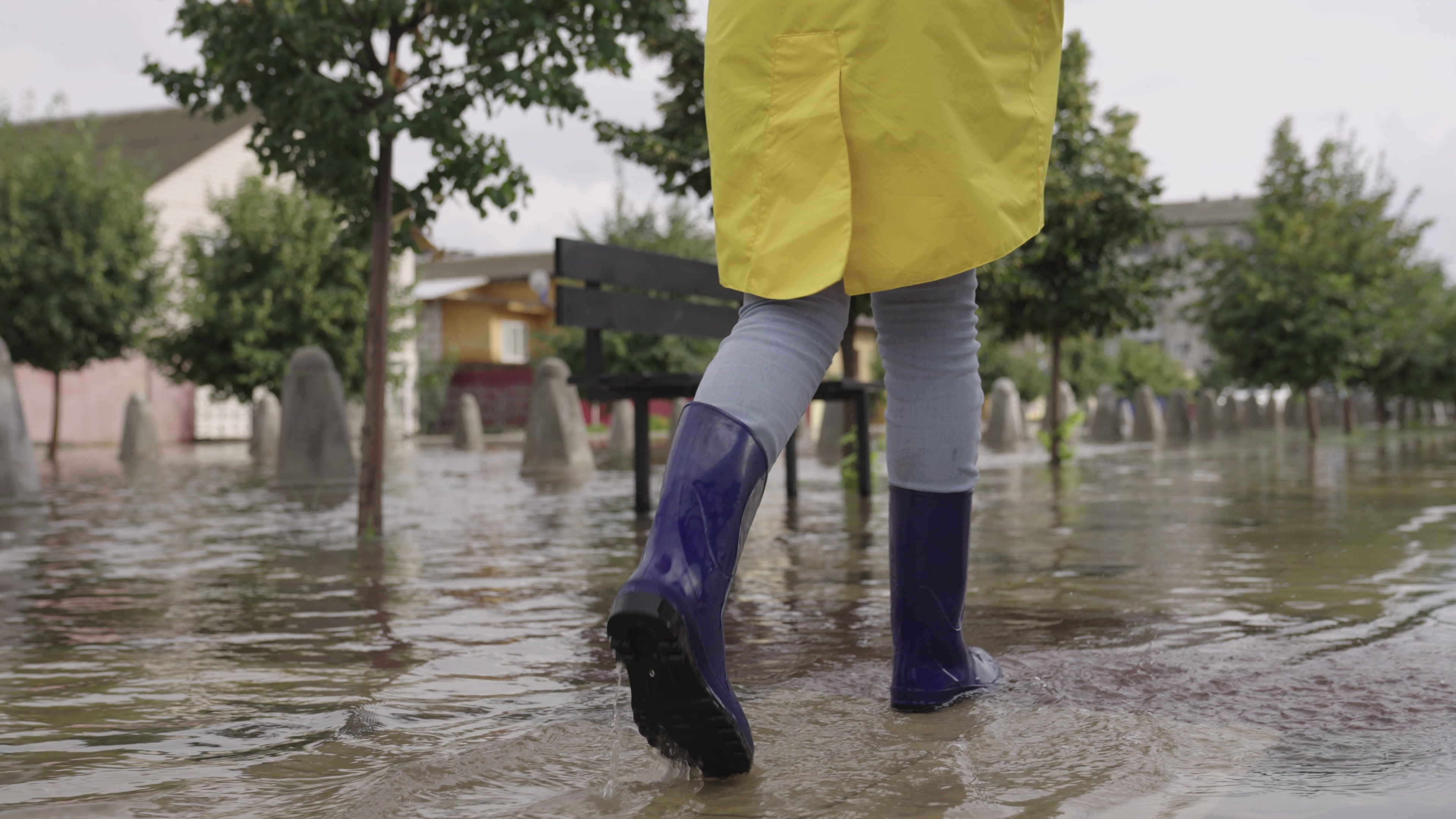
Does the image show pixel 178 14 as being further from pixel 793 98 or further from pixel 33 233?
pixel 33 233

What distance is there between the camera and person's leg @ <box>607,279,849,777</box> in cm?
175

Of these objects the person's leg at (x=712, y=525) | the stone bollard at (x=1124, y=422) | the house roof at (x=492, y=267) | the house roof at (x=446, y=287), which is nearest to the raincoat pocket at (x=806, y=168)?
the person's leg at (x=712, y=525)

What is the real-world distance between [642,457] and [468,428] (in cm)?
1565

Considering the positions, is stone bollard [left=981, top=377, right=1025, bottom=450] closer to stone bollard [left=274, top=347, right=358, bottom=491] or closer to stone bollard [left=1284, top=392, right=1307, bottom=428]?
stone bollard [left=274, top=347, right=358, bottom=491]

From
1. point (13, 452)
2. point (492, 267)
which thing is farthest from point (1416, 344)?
point (492, 267)

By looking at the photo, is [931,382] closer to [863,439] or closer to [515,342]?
[863,439]

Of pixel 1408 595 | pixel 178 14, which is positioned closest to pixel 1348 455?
pixel 1408 595

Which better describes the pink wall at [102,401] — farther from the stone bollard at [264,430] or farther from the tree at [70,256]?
the stone bollard at [264,430]

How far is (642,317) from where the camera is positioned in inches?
274

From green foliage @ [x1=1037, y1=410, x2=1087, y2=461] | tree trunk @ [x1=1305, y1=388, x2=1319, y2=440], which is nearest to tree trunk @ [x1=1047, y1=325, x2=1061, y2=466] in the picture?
green foliage @ [x1=1037, y1=410, x2=1087, y2=461]

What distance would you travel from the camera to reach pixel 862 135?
6.64 feet

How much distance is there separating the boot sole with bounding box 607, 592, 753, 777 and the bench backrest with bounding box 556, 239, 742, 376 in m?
4.37

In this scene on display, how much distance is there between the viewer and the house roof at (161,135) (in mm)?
33469

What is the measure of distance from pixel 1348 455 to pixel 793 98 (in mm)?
13431
